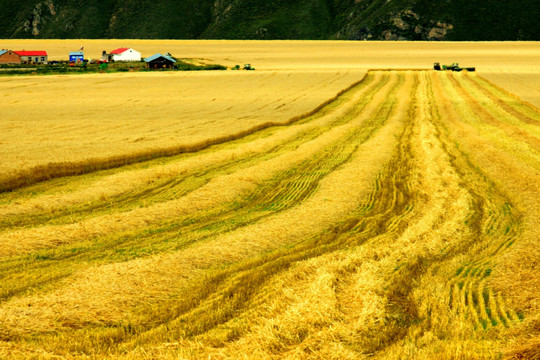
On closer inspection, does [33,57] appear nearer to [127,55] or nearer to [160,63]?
[127,55]

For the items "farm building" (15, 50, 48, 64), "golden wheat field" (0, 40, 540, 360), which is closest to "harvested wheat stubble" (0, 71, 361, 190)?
"golden wheat field" (0, 40, 540, 360)

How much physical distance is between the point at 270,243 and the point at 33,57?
431ft

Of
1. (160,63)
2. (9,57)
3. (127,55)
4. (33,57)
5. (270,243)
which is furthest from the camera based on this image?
(127,55)

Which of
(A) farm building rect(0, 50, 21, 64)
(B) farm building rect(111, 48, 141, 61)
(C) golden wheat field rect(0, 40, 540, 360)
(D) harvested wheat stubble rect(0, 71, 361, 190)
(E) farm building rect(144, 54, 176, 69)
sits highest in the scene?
(B) farm building rect(111, 48, 141, 61)

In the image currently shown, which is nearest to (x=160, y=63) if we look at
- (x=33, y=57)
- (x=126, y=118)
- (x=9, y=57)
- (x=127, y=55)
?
(x=127, y=55)

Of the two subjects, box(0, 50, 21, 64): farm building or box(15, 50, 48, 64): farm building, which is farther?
box(15, 50, 48, 64): farm building

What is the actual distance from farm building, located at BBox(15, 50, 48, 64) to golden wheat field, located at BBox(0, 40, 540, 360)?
108046 mm

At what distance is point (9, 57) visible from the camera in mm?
121875

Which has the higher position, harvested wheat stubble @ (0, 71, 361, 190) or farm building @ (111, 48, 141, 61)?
farm building @ (111, 48, 141, 61)

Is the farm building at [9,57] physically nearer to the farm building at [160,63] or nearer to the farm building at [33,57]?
the farm building at [33,57]

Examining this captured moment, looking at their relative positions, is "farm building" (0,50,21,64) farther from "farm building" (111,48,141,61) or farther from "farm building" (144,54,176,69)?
"farm building" (144,54,176,69)

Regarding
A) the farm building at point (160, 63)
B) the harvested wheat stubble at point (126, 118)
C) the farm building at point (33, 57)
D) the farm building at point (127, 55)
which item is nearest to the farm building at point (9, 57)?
the farm building at point (33, 57)

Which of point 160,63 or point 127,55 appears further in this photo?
point 127,55

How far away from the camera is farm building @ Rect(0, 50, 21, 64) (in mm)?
119706
